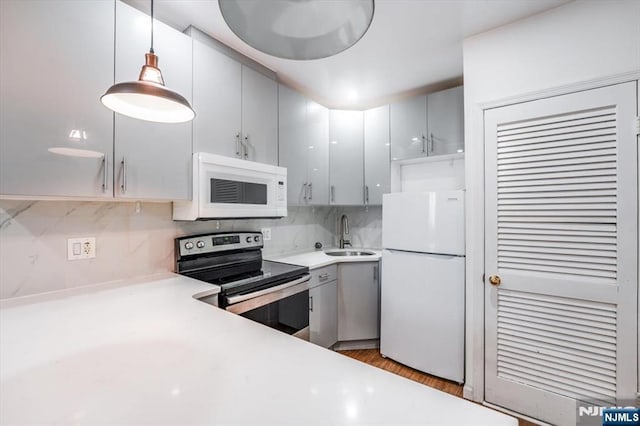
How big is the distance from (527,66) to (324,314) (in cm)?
226

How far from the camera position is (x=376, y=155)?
110 inches

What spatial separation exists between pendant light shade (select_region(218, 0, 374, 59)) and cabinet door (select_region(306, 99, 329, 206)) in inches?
70.4

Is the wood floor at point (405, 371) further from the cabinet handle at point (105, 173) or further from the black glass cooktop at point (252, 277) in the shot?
the cabinet handle at point (105, 173)

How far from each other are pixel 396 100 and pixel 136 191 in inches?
96.4

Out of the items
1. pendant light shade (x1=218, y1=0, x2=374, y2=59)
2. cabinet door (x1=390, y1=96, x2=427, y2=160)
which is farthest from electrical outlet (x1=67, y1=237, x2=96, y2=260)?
cabinet door (x1=390, y1=96, x2=427, y2=160)

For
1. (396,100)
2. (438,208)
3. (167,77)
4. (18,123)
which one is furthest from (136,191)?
(396,100)

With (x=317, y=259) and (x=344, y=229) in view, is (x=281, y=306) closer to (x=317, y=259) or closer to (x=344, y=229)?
(x=317, y=259)

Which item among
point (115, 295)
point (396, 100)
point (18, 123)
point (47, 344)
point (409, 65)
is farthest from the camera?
point (396, 100)

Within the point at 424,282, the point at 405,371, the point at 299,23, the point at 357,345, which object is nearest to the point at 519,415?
the point at 405,371

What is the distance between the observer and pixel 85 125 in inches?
48.3

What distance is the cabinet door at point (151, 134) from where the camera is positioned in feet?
4.41

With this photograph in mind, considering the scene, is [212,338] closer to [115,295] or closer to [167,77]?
[115,295]

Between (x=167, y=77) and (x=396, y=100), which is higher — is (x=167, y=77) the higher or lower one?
the lower one

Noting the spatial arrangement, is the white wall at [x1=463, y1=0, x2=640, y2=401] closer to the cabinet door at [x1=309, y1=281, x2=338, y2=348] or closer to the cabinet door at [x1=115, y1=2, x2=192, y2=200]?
the cabinet door at [x1=309, y1=281, x2=338, y2=348]
